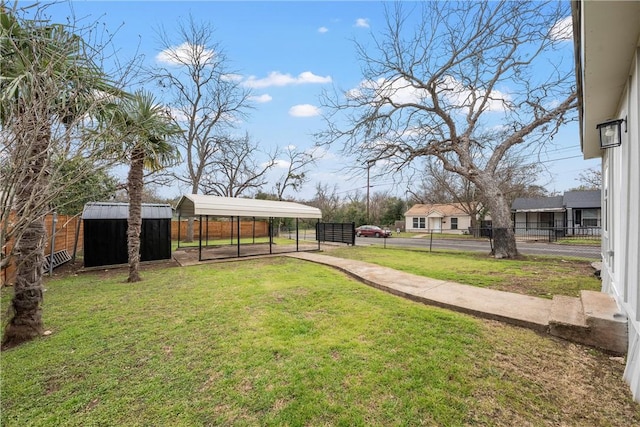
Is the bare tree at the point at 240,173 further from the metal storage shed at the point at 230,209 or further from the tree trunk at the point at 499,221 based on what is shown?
the tree trunk at the point at 499,221

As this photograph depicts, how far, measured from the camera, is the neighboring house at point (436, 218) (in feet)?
103

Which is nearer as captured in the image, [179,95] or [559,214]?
[179,95]

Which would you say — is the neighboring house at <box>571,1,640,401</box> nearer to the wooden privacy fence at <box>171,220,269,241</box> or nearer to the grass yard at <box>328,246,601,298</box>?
the grass yard at <box>328,246,601,298</box>

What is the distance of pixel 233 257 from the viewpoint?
34.5ft

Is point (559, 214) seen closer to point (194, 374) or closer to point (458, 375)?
point (458, 375)

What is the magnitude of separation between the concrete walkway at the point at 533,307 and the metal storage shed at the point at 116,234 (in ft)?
26.4

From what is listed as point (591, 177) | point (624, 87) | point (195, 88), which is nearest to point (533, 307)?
point (624, 87)

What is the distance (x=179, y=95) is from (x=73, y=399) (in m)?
19.0

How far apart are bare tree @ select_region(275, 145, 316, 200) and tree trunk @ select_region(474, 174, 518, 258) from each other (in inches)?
624

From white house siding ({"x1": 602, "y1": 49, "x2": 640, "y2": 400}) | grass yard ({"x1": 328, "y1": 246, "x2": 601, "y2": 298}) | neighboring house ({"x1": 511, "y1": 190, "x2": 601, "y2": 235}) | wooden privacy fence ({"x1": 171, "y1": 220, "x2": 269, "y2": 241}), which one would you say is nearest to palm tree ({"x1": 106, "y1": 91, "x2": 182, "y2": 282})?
grass yard ({"x1": 328, "y1": 246, "x2": 601, "y2": 298})

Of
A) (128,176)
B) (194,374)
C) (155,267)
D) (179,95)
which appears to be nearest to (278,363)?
(194,374)

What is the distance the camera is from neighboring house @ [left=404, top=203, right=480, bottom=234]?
31.4m

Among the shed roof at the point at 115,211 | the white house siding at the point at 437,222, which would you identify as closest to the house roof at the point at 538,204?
the white house siding at the point at 437,222

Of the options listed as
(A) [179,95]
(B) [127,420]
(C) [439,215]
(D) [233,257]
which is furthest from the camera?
(C) [439,215]
